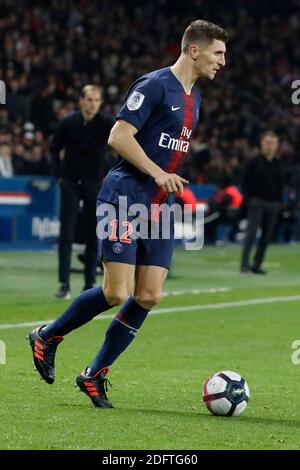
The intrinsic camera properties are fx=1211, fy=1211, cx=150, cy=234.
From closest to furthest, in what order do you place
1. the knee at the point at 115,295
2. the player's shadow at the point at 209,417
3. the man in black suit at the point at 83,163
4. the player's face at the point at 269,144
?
the player's shadow at the point at 209,417
the knee at the point at 115,295
the man in black suit at the point at 83,163
the player's face at the point at 269,144

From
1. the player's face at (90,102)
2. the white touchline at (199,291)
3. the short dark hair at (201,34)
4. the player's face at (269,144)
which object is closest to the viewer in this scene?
the short dark hair at (201,34)

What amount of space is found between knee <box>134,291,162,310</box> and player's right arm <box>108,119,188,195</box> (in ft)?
2.18

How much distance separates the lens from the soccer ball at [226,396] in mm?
7133

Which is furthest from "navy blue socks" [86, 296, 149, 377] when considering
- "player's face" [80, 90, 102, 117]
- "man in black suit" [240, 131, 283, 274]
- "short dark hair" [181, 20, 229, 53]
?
"man in black suit" [240, 131, 283, 274]

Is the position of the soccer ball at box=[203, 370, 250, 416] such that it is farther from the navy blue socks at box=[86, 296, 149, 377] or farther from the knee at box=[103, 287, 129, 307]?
the knee at box=[103, 287, 129, 307]

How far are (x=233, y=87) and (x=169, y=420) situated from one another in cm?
2711

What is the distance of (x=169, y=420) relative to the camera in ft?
22.4

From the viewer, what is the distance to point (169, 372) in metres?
8.82

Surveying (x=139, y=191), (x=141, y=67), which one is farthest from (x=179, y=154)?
(x=141, y=67)

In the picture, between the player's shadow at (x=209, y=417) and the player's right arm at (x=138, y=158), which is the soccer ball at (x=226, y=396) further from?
the player's right arm at (x=138, y=158)

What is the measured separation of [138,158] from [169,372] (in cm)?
219

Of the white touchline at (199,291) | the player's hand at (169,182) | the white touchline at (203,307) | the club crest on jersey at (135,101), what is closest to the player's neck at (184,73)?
the club crest on jersey at (135,101)

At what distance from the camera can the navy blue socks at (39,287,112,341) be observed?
7.43 m

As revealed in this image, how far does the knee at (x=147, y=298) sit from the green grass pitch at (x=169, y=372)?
613 millimetres
